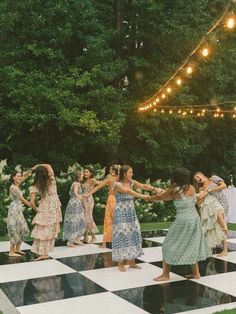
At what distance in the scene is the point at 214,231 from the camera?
857cm

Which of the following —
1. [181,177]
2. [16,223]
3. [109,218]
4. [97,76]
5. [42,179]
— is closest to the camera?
[181,177]

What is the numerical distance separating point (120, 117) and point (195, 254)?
27.9 feet

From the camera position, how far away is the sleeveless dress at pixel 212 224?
8484 mm

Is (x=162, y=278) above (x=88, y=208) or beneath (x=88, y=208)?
beneath

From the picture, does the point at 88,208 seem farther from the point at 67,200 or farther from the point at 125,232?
the point at 67,200

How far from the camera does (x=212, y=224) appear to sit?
8.59m

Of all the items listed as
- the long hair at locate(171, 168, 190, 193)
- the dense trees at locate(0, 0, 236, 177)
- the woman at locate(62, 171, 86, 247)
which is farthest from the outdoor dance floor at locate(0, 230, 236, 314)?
the dense trees at locate(0, 0, 236, 177)

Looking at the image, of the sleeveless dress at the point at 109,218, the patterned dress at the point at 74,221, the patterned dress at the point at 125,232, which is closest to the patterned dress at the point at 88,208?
the patterned dress at the point at 74,221

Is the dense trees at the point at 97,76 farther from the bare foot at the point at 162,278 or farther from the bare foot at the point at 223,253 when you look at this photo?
the bare foot at the point at 162,278

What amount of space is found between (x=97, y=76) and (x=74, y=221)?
19.9 ft

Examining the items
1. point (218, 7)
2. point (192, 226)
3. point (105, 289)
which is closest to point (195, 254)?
point (192, 226)

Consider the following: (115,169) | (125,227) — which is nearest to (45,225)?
(125,227)

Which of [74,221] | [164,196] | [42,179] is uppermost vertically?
A: [42,179]

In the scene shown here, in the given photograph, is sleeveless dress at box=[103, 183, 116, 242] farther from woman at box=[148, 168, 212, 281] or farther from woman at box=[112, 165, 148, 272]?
woman at box=[148, 168, 212, 281]
